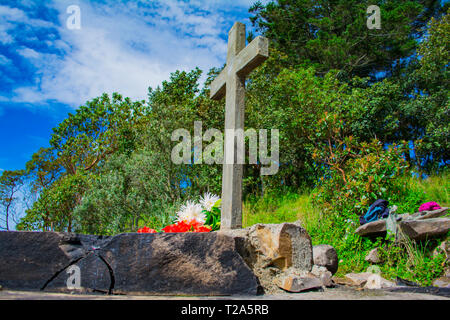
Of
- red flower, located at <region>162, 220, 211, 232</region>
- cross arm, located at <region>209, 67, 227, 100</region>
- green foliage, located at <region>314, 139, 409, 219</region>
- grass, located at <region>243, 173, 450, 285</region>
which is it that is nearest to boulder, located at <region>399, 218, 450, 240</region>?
grass, located at <region>243, 173, 450, 285</region>

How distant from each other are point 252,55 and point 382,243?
3.29 meters

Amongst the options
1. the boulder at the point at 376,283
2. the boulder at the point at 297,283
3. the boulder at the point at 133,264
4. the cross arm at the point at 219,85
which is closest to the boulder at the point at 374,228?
the boulder at the point at 376,283

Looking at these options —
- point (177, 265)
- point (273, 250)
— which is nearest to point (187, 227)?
point (273, 250)

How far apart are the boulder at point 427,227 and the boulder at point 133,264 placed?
2964 millimetres

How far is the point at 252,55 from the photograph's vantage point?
3381 mm

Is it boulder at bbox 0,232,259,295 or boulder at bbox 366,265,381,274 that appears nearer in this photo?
boulder at bbox 0,232,259,295

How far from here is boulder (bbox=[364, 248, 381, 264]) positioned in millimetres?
4345

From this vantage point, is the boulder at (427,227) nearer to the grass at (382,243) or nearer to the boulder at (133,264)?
the grass at (382,243)

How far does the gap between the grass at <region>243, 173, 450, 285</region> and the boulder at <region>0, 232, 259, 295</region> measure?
112 inches

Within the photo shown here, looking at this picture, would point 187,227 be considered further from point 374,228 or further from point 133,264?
point 374,228

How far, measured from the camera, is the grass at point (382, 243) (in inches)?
153

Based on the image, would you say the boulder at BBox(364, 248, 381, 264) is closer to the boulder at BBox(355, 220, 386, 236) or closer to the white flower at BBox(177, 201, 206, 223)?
the boulder at BBox(355, 220, 386, 236)
